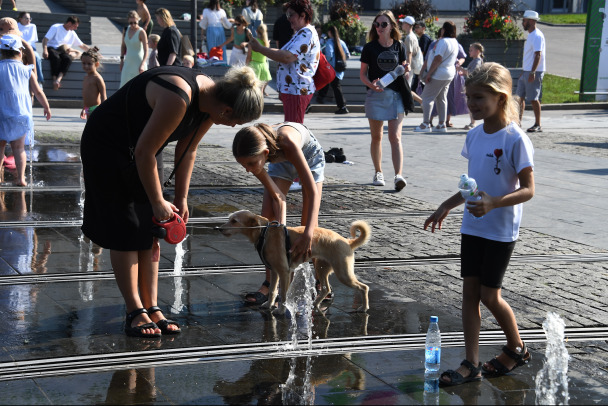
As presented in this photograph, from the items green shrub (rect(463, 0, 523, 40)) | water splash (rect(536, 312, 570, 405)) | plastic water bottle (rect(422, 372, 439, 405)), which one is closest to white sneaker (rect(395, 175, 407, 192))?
water splash (rect(536, 312, 570, 405))

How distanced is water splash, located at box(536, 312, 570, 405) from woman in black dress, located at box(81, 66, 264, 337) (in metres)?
2.21

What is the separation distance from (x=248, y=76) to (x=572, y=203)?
637 cm

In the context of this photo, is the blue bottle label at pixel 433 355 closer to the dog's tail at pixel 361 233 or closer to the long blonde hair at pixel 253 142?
the dog's tail at pixel 361 233

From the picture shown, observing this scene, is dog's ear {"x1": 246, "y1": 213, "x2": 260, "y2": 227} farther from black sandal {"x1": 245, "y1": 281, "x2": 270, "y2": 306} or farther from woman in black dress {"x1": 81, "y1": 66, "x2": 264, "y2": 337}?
black sandal {"x1": 245, "y1": 281, "x2": 270, "y2": 306}

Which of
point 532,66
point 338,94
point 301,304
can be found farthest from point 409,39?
point 301,304

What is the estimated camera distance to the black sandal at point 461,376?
183 inches

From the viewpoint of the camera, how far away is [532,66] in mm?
17453

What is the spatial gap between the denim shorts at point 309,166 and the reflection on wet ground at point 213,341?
0.95 metres

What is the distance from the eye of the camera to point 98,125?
519 cm

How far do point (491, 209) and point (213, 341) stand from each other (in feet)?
6.26

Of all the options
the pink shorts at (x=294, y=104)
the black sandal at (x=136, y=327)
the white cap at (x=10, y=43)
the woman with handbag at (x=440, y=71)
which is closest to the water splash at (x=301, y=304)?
the black sandal at (x=136, y=327)

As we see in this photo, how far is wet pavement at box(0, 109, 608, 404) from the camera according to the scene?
15.0 feet

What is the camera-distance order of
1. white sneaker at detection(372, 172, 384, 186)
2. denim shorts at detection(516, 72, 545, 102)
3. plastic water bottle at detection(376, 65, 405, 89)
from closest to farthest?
plastic water bottle at detection(376, 65, 405, 89) → white sneaker at detection(372, 172, 384, 186) → denim shorts at detection(516, 72, 545, 102)

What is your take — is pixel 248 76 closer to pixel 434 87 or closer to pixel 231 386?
pixel 231 386
